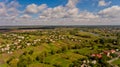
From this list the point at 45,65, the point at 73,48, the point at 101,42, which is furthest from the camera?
the point at 101,42

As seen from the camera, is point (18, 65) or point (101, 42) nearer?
point (18, 65)

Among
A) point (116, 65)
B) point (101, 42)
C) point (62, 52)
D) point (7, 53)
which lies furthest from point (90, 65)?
point (101, 42)

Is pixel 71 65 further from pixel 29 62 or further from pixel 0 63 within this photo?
pixel 0 63

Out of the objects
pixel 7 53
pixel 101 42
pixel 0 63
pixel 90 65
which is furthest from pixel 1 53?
pixel 101 42

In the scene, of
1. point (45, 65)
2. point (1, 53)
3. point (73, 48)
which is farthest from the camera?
point (73, 48)

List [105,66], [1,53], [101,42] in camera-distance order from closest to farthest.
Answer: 1. [105,66]
2. [1,53]
3. [101,42]

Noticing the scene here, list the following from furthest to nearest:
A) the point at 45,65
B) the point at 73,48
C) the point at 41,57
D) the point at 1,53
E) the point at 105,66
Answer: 1. the point at 73,48
2. the point at 1,53
3. the point at 41,57
4. the point at 45,65
5. the point at 105,66

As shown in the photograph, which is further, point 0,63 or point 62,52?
point 62,52

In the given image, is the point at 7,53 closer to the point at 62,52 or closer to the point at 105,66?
the point at 62,52
